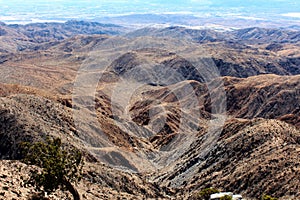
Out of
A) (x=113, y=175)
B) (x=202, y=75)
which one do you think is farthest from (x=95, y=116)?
(x=202, y=75)

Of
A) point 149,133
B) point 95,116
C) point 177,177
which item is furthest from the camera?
point 149,133

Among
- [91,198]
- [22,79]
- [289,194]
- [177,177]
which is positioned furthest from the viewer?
[22,79]

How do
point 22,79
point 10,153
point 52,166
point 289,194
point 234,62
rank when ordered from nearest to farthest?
point 52,166, point 289,194, point 10,153, point 22,79, point 234,62

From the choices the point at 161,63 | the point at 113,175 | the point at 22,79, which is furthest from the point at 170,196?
the point at 161,63

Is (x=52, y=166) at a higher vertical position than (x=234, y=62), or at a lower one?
higher

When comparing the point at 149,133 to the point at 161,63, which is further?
the point at 161,63

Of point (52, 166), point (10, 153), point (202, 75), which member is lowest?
point (202, 75)

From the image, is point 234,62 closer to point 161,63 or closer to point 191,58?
point 191,58

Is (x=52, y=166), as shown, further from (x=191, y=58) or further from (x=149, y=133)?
(x=191, y=58)

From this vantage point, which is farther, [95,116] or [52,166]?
[95,116]
